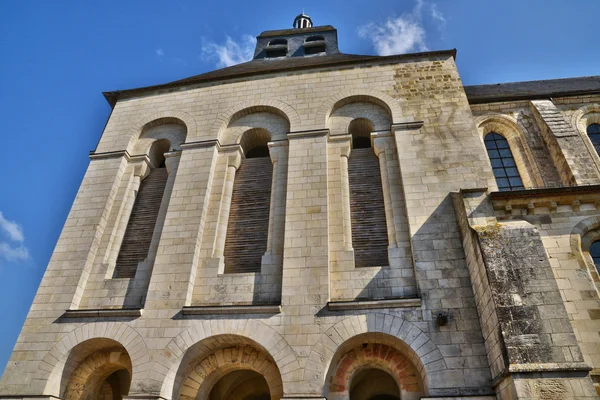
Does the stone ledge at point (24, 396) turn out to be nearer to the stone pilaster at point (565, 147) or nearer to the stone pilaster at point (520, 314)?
the stone pilaster at point (520, 314)

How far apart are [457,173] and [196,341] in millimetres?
7049

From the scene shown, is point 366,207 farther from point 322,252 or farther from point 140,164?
point 140,164

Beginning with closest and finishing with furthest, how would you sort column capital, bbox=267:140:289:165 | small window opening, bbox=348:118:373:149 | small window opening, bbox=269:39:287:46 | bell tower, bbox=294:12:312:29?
column capital, bbox=267:140:289:165
small window opening, bbox=348:118:373:149
small window opening, bbox=269:39:287:46
bell tower, bbox=294:12:312:29

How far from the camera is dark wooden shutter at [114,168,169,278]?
9.95 m

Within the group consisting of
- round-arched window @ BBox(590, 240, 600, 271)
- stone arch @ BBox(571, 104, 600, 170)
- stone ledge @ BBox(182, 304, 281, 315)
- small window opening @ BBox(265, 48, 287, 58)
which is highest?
small window opening @ BBox(265, 48, 287, 58)

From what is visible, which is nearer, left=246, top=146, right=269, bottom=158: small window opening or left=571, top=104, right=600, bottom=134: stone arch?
left=246, top=146, right=269, bottom=158: small window opening

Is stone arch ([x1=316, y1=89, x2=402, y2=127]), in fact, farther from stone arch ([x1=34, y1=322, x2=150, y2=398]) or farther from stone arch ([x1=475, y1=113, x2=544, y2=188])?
stone arch ([x1=34, y1=322, x2=150, y2=398])

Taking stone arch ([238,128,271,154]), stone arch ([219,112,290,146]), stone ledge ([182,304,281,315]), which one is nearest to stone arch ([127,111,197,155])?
stone arch ([219,112,290,146])

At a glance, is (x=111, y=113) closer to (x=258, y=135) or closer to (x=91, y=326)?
(x=258, y=135)

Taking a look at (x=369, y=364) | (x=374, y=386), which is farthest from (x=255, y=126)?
(x=374, y=386)

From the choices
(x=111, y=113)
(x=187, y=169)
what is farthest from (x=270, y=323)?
(x=111, y=113)

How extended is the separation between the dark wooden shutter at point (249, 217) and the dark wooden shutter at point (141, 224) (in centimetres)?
221

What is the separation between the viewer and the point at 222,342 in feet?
27.4

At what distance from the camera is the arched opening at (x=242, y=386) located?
9633 millimetres
